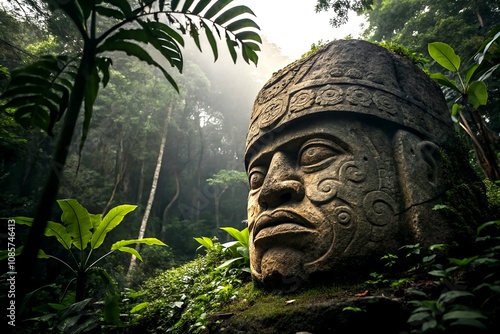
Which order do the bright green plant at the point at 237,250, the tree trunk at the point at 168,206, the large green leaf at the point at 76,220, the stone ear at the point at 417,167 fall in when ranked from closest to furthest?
the stone ear at the point at 417,167, the large green leaf at the point at 76,220, the bright green plant at the point at 237,250, the tree trunk at the point at 168,206

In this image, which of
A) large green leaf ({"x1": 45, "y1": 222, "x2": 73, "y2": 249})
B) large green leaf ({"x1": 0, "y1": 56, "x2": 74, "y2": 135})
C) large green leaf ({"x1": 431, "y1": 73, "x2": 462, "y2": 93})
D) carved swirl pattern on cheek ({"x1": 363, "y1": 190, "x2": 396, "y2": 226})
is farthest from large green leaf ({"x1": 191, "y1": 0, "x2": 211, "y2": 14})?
large green leaf ({"x1": 431, "y1": 73, "x2": 462, "y2": 93})

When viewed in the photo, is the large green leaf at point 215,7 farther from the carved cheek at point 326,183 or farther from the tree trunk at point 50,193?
the carved cheek at point 326,183

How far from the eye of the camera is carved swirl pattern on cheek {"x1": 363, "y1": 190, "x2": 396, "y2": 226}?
2757mm

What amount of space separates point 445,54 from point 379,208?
2141mm

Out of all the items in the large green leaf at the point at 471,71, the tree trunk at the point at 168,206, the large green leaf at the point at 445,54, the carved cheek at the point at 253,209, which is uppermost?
the tree trunk at the point at 168,206

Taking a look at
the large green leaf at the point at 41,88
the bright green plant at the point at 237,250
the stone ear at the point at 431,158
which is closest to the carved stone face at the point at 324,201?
the stone ear at the point at 431,158

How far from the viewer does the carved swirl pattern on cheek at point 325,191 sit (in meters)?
2.88

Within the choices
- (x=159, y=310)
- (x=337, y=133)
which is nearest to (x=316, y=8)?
(x=337, y=133)

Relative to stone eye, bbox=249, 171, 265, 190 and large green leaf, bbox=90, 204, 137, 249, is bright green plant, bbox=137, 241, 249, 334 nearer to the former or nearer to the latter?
large green leaf, bbox=90, 204, 137, 249

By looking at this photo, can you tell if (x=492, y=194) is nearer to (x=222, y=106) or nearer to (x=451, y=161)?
(x=451, y=161)

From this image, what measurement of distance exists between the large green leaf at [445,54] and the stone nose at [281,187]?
215 centimetres

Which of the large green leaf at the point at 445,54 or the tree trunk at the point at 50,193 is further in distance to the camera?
the large green leaf at the point at 445,54

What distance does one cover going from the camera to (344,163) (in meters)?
3.02

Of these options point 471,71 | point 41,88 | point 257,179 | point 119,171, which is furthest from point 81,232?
point 119,171
